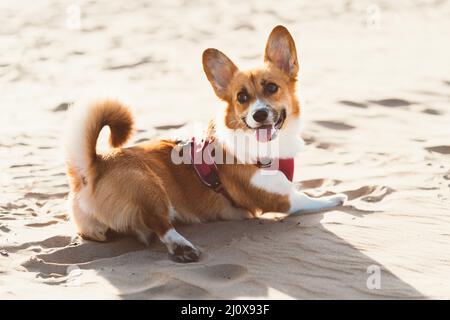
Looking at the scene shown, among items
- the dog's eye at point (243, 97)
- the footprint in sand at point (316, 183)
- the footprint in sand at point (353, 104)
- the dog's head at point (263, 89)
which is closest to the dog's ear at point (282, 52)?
the dog's head at point (263, 89)

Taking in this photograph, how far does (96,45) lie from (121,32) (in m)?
0.60

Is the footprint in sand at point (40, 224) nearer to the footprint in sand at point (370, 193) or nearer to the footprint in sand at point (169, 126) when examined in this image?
the footprint in sand at point (370, 193)

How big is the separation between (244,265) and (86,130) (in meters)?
1.23

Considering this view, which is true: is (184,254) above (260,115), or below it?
below

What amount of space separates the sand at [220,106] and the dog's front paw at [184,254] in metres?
0.07

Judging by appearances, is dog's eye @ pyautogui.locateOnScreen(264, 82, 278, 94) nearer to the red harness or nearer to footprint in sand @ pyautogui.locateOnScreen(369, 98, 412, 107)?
the red harness

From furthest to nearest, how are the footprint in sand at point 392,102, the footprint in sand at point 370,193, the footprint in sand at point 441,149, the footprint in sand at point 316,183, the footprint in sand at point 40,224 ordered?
the footprint in sand at point 392,102
the footprint in sand at point 441,149
the footprint in sand at point 316,183
the footprint in sand at point 370,193
the footprint in sand at point 40,224

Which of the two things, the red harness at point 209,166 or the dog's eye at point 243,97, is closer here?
the dog's eye at point 243,97

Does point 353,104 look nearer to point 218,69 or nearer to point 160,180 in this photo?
point 218,69

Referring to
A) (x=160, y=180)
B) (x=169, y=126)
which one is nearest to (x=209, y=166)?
(x=160, y=180)

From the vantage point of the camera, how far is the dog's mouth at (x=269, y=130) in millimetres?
4883

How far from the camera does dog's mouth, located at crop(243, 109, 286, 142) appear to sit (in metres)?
4.88

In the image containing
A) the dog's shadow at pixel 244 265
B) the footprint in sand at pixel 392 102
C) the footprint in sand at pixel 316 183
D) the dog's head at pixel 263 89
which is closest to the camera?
the dog's shadow at pixel 244 265

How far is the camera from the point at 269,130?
4.89 m
